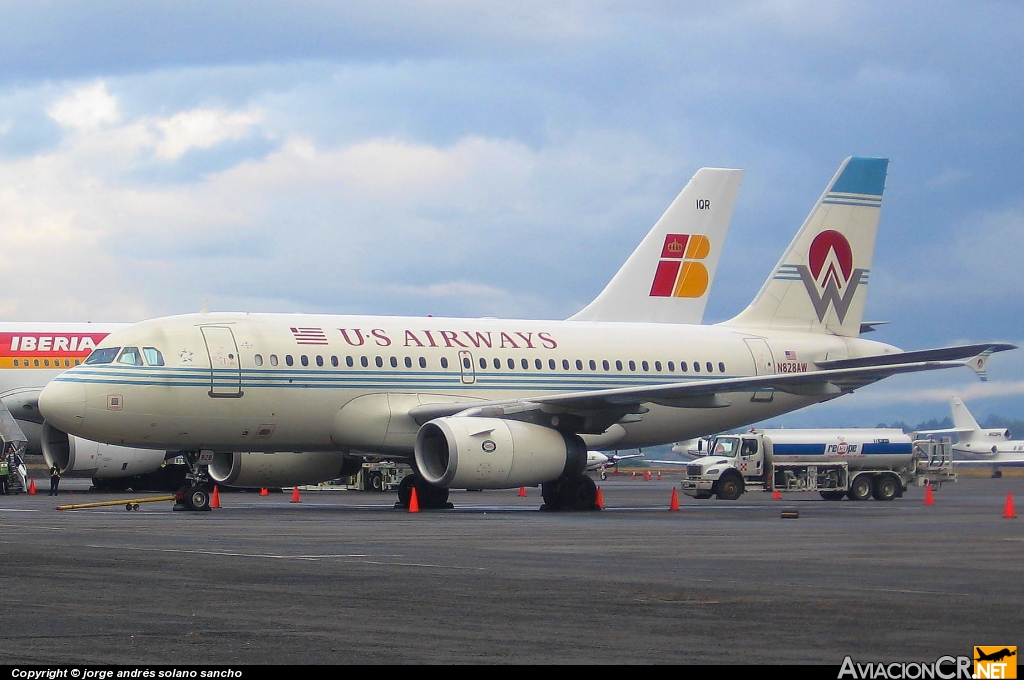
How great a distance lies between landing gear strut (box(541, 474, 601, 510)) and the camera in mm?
33250

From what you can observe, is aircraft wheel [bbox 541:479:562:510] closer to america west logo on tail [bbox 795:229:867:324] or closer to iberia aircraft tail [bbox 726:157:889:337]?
iberia aircraft tail [bbox 726:157:889:337]

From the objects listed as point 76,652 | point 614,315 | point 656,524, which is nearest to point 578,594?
point 76,652

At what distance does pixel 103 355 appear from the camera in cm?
3131

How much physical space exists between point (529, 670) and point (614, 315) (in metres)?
39.4

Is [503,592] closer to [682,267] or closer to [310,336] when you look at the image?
[310,336]

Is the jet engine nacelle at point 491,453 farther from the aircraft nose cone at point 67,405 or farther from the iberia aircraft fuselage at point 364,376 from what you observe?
the aircraft nose cone at point 67,405

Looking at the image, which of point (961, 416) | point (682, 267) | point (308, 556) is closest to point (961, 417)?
point (961, 416)

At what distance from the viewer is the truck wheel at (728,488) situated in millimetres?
44188

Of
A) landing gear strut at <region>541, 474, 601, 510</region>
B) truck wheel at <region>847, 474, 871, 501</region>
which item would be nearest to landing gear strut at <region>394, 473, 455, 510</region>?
landing gear strut at <region>541, 474, 601, 510</region>

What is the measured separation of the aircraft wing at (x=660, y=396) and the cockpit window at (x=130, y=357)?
6.06 m

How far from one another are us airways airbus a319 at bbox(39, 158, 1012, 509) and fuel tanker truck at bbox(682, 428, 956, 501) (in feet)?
19.2

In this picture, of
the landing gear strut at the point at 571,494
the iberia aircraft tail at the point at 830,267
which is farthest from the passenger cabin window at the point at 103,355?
the iberia aircraft tail at the point at 830,267

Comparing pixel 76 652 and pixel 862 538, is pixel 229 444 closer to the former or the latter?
pixel 862 538

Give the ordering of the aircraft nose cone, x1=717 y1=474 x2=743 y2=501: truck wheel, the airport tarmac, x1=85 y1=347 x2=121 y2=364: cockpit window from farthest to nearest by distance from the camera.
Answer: x1=717 y1=474 x2=743 y2=501: truck wheel, x1=85 y1=347 x2=121 y2=364: cockpit window, the aircraft nose cone, the airport tarmac
